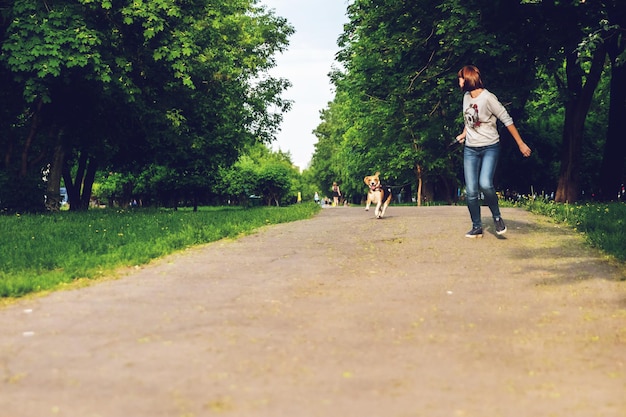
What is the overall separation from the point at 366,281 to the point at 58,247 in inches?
206

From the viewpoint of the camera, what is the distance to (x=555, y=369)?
4262 mm

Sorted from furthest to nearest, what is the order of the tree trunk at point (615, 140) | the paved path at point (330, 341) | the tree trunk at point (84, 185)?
the tree trunk at point (84, 185) → the tree trunk at point (615, 140) → the paved path at point (330, 341)

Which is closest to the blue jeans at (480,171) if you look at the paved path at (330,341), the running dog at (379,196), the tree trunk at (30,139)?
the paved path at (330,341)

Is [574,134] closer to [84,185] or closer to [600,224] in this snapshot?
[600,224]

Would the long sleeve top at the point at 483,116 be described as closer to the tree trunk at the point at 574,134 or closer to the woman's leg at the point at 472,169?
the woman's leg at the point at 472,169

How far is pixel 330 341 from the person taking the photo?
15.9 ft

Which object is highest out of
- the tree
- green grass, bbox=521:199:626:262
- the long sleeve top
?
the tree

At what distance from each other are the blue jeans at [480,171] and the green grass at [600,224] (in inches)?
59.3

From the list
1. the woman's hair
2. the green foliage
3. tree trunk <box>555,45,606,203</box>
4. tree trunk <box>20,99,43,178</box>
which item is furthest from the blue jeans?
the green foliage

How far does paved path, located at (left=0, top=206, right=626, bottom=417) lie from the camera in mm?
3691

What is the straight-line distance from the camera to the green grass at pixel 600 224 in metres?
8.81

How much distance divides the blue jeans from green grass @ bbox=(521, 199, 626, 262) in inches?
59.3

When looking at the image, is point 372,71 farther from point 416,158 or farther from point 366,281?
point 366,281

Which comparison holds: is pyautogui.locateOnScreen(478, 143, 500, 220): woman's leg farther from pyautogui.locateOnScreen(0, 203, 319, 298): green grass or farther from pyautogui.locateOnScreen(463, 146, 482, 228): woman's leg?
pyautogui.locateOnScreen(0, 203, 319, 298): green grass
